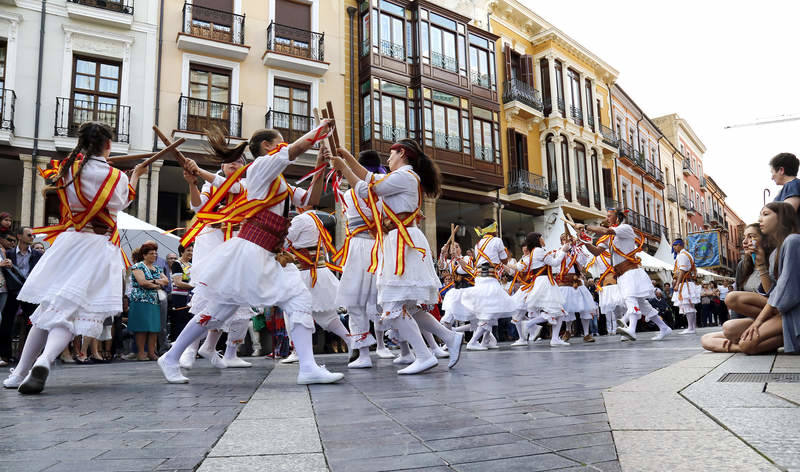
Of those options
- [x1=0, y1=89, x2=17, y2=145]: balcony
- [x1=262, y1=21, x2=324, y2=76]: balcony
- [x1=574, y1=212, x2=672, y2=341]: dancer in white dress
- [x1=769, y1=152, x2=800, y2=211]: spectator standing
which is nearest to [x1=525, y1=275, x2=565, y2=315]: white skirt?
[x1=574, y1=212, x2=672, y2=341]: dancer in white dress

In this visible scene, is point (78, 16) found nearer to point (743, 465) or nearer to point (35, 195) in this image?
point (35, 195)

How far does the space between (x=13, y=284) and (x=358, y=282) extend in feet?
17.6

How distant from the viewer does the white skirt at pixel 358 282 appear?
21.0 feet

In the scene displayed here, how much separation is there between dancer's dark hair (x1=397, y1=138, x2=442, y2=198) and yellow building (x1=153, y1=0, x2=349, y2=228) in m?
13.0

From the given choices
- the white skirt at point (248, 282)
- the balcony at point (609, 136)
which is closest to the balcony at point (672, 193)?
the balcony at point (609, 136)

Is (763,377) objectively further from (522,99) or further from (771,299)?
(522,99)

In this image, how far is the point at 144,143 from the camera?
17.8 meters

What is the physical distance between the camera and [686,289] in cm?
1351

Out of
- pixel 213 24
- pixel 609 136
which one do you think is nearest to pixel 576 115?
pixel 609 136

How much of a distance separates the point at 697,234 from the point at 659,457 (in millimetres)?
36071

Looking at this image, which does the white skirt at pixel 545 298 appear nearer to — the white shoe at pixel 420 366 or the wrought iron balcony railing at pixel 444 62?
the white shoe at pixel 420 366

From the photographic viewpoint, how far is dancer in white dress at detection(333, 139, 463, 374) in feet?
17.2

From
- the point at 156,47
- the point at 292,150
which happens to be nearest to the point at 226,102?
the point at 156,47

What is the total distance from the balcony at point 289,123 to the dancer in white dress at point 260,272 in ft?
50.2
